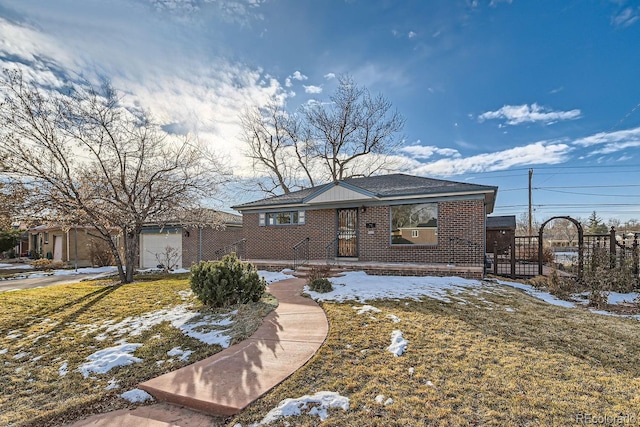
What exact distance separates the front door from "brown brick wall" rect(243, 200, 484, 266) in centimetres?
25

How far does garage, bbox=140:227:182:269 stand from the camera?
718 inches

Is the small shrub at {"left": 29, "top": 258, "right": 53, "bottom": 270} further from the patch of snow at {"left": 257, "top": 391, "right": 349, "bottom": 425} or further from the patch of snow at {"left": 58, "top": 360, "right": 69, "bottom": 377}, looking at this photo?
the patch of snow at {"left": 257, "top": 391, "right": 349, "bottom": 425}

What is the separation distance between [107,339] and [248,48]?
931cm

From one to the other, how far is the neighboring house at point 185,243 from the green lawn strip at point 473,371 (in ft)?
44.3

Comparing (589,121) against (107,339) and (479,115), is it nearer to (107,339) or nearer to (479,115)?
(479,115)

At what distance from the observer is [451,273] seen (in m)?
9.70

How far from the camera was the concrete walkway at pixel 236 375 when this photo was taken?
302cm

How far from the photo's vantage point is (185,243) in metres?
18.2

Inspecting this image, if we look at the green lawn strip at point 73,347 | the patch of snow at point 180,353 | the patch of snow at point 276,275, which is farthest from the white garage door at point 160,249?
the patch of snow at point 180,353

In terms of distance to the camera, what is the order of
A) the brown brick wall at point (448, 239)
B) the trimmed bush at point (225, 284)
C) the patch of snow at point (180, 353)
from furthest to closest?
the brown brick wall at point (448, 239) < the trimmed bush at point (225, 284) < the patch of snow at point (180, 353)

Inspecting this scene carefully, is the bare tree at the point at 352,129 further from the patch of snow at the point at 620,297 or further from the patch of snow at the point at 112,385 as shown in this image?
the patch of snow at the point at 112,385

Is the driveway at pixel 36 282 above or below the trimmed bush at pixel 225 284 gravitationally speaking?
below

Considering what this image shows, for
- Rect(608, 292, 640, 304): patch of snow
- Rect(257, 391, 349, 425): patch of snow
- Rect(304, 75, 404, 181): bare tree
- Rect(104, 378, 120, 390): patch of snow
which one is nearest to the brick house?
Rect(608, 292, 640, 304): patch of snow

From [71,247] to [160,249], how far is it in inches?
391
